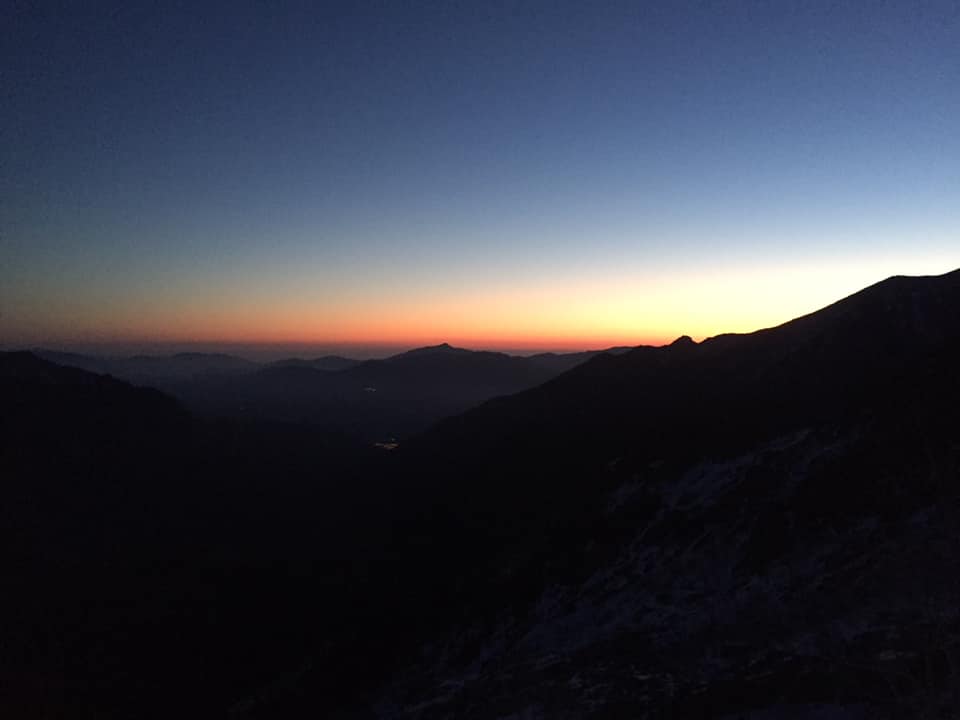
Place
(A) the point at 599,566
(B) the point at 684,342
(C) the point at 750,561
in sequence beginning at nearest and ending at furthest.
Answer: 1. (C) the point at 750,561
2. (A) the point at 599,566
3. (B) the point at 684,342

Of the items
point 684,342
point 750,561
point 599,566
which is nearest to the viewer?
point 750,561

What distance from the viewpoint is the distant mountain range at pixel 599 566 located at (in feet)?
63.6

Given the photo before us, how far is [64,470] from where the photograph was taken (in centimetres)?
11119

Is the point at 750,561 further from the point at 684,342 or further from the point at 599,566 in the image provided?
the point at 684,342

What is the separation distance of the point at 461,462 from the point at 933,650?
86.8m

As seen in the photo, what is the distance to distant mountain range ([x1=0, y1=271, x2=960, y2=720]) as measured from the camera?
19.4 m

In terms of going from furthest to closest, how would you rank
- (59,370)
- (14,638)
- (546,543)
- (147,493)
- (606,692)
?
1. (59,370)
2. (147,493)
3. (14,638)
4. (546,543)
5. (606,692)

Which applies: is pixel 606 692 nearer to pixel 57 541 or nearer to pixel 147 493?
pixel 57 541

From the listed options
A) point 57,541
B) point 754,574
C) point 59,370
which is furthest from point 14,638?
point 59,370

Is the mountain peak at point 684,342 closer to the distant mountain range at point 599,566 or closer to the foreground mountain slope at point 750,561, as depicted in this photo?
the distant mountain range at point 599,566

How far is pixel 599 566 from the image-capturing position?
33.3 meters

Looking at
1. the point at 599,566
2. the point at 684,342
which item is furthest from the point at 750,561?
the point at 684,342

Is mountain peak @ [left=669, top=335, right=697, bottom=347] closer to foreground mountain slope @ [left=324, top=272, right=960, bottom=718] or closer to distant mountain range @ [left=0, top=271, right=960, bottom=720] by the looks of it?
distant mountain range @ [left=0, top=271, right=960, bottom=720]

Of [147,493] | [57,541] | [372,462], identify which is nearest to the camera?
[57,541]
